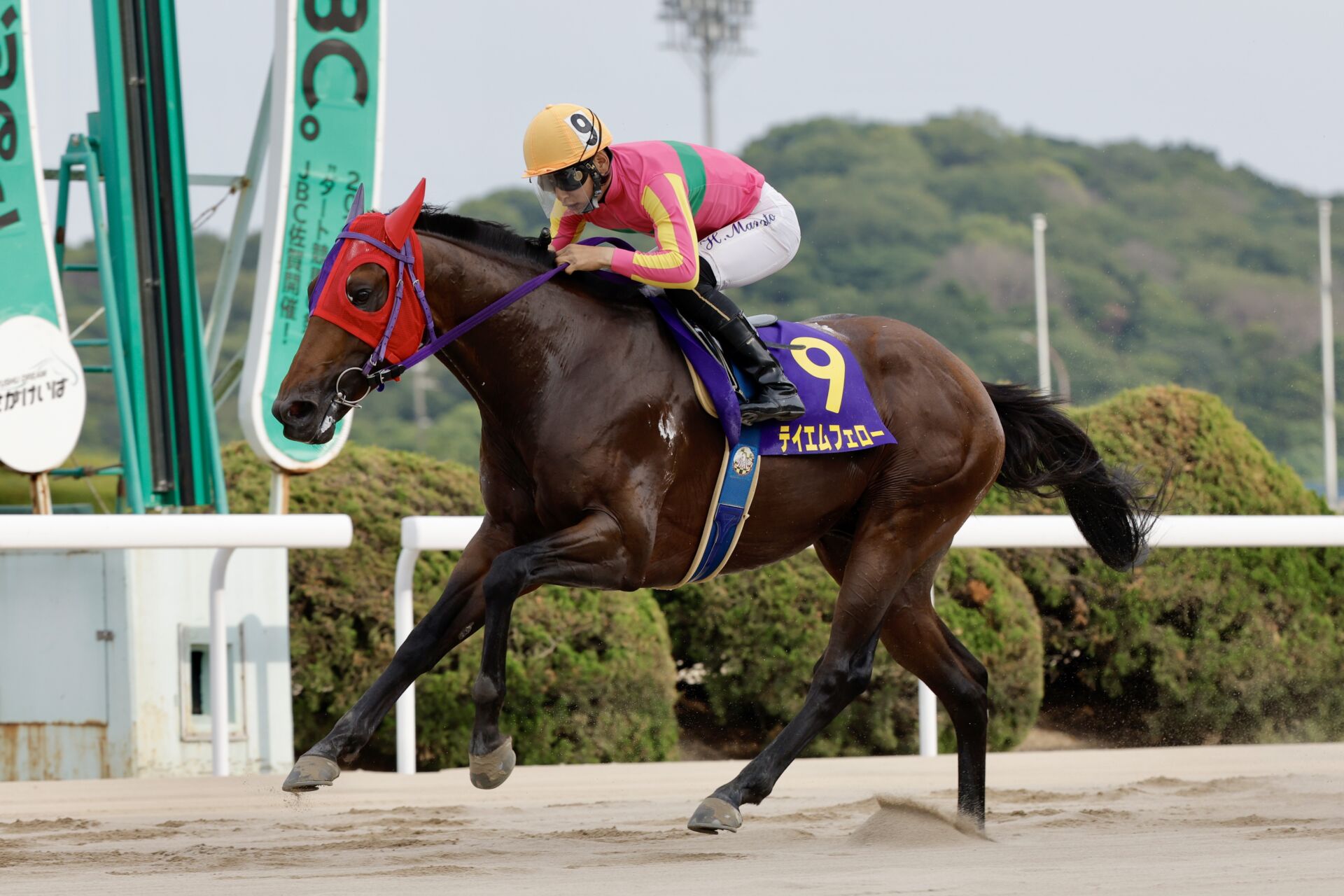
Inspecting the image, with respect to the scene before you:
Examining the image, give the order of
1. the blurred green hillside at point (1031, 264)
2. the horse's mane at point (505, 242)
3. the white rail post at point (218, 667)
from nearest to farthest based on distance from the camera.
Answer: the horse's mane at point (505, 242), the white rail post at point (218, 667), the blurred green hillside at point (1031, 264)

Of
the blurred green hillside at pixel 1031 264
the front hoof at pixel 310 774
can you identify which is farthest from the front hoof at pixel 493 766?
the blurred green hillside at pixel 1031 264

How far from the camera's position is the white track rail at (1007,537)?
5.61 m

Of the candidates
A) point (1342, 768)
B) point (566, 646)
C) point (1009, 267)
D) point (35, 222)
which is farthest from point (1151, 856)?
point (1009, 267)

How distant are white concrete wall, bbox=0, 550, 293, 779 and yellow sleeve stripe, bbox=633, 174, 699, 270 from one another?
110 inches

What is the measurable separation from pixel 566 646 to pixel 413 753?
986mm

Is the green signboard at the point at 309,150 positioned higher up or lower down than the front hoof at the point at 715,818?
higher up

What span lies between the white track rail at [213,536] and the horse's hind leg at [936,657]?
193 cm

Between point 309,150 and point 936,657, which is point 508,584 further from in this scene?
point 309,150

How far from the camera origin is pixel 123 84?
7.10m

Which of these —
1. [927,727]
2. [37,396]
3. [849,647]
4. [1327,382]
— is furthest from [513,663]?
[1327,382]

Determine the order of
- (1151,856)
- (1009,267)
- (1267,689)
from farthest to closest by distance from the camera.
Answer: (1009,267) → (1267,689) → (1151,856)

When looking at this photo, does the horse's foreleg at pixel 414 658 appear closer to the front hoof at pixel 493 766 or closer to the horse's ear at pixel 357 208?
the front hoof at pixel 493 766

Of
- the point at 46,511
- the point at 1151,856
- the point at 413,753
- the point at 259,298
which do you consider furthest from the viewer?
the point at 259,298

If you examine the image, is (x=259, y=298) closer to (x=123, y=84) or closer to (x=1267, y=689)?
(x=123, y=84)
